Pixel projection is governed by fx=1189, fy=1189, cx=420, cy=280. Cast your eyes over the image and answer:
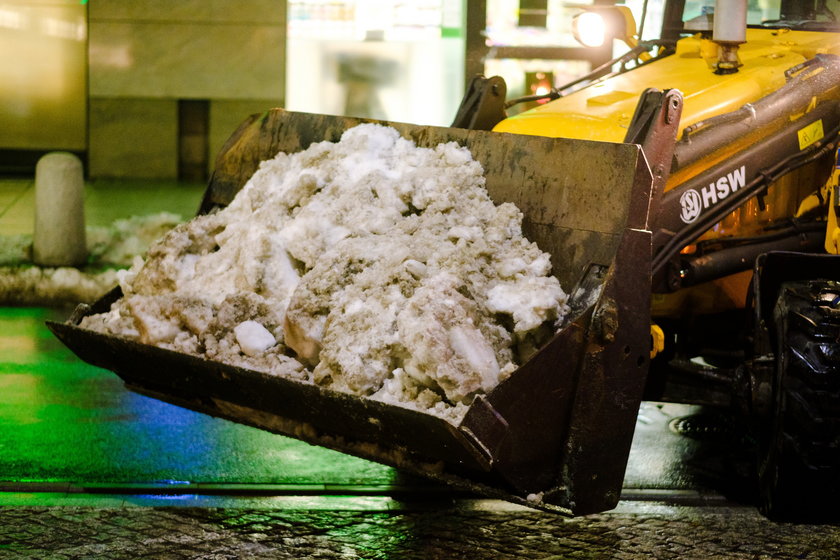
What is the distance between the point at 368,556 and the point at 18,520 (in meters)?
1.58

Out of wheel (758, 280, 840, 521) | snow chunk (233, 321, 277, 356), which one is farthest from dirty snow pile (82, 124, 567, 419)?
wheel (758, 280, 840, 521)

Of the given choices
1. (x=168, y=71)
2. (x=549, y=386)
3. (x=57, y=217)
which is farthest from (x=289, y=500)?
(x=168, y=71)

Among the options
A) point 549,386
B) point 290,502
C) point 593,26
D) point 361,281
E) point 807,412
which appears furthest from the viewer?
point 593,26

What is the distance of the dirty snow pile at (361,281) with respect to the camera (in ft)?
14.8

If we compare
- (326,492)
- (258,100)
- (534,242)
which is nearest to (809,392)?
(534,242)

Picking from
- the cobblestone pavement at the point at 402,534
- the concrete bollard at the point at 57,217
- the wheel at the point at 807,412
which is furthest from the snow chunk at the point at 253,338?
the concrete bollard at the point at 57,217

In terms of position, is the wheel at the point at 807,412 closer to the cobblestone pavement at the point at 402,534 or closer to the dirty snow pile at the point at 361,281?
the cobblestone pavement at the point at 402,534

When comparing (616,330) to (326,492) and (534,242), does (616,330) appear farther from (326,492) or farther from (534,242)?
(326,492)

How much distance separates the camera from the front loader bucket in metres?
4.26

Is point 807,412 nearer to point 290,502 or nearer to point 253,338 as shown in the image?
point 253,338

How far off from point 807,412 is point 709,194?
3.50 ft

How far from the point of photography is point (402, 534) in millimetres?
A: 5191

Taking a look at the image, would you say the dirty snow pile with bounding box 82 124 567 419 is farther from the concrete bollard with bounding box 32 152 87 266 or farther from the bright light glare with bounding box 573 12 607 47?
the concrete bollard with bounding box 32 152 87 266

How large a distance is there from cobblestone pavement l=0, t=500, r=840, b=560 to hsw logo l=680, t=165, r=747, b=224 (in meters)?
1.40
